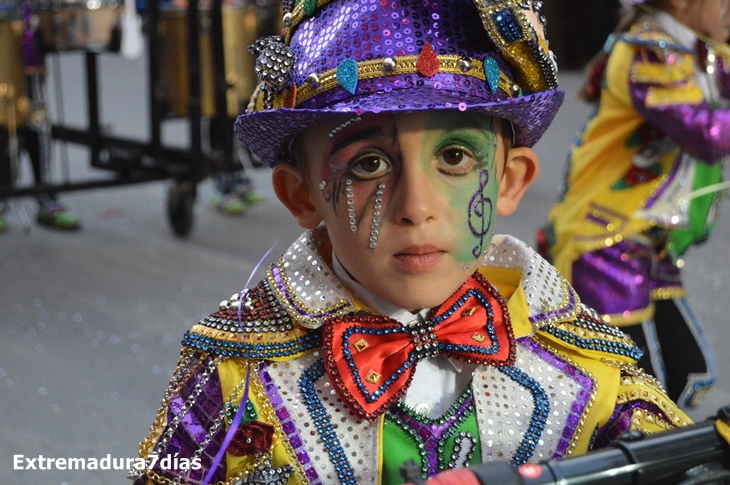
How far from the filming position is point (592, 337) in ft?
4.52

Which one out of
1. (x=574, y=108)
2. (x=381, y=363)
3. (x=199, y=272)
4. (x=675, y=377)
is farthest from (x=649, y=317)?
(x=574, y=108)

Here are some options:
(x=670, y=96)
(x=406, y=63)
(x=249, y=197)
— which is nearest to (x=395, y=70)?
(x=406, y=63)

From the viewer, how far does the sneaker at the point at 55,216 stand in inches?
199

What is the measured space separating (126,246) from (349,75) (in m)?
3.84

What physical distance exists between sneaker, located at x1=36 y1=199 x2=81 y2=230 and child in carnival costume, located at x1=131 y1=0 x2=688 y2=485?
3.93m

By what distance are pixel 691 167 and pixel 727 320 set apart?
5.14ft

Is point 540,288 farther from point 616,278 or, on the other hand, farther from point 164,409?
point 616,278

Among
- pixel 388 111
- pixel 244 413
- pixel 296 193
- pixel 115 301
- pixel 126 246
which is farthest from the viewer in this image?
pixel 126 246

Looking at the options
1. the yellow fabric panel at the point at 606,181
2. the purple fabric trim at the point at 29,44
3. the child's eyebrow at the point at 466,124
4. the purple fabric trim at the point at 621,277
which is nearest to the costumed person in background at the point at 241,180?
the purple fabric trim at the point at 29,44

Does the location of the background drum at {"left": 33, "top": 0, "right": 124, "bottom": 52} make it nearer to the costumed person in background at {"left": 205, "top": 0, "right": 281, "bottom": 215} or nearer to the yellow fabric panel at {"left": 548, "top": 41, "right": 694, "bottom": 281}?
the costumed person in background at {"left": 205, "top": 0, "right": 281, "bottom": 215}

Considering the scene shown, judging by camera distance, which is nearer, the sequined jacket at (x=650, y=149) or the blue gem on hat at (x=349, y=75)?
the blue gem on hat at (x=349, y=75)

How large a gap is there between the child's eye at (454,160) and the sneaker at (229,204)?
426cm

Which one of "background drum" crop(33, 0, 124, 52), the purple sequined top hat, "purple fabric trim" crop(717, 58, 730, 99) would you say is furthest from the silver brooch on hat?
"background drum" crop(33, 0, 124, 52)

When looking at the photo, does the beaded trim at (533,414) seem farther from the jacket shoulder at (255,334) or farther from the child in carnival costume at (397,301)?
the jacket shoulder at (255,334)
